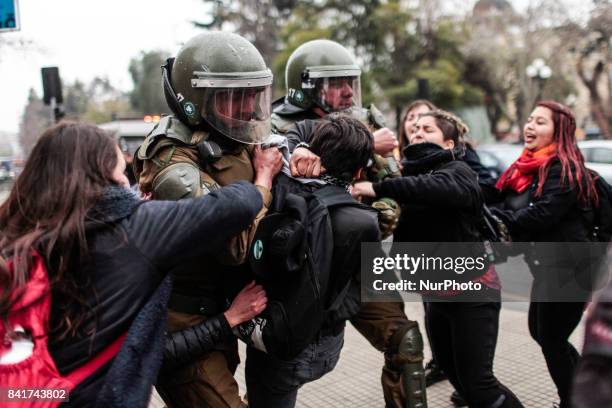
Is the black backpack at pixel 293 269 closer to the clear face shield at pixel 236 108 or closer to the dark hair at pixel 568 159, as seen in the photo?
the clear face shield at pixel 236 108

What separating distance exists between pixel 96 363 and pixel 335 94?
2138mm

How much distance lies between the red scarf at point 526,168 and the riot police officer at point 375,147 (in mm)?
743

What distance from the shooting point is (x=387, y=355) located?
9.75ft

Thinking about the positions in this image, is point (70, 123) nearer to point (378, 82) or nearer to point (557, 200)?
point (557, 200)

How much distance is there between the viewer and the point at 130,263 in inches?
63.0

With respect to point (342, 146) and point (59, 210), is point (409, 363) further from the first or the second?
point (59, 210)

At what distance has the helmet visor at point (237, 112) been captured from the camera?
7.80 ft

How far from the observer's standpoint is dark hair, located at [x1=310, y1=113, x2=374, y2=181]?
238 cm

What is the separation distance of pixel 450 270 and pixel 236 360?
3.71ft

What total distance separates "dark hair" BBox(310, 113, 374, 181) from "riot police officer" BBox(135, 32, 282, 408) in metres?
0.17

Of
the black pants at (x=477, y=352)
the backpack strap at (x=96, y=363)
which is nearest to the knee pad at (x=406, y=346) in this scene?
the black pants at (x=477, y=352)

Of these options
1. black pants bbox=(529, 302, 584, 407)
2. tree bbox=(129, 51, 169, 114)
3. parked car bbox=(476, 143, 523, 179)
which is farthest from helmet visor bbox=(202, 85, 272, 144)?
tree bbox=(129, 51, 169, 114)

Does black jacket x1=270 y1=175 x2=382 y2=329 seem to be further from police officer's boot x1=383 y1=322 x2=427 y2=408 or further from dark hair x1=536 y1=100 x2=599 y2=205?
dark hair x1=536 y1=100 x2=599 y2=205

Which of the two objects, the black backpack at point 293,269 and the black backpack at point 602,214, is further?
the black backpack at point 602,214
